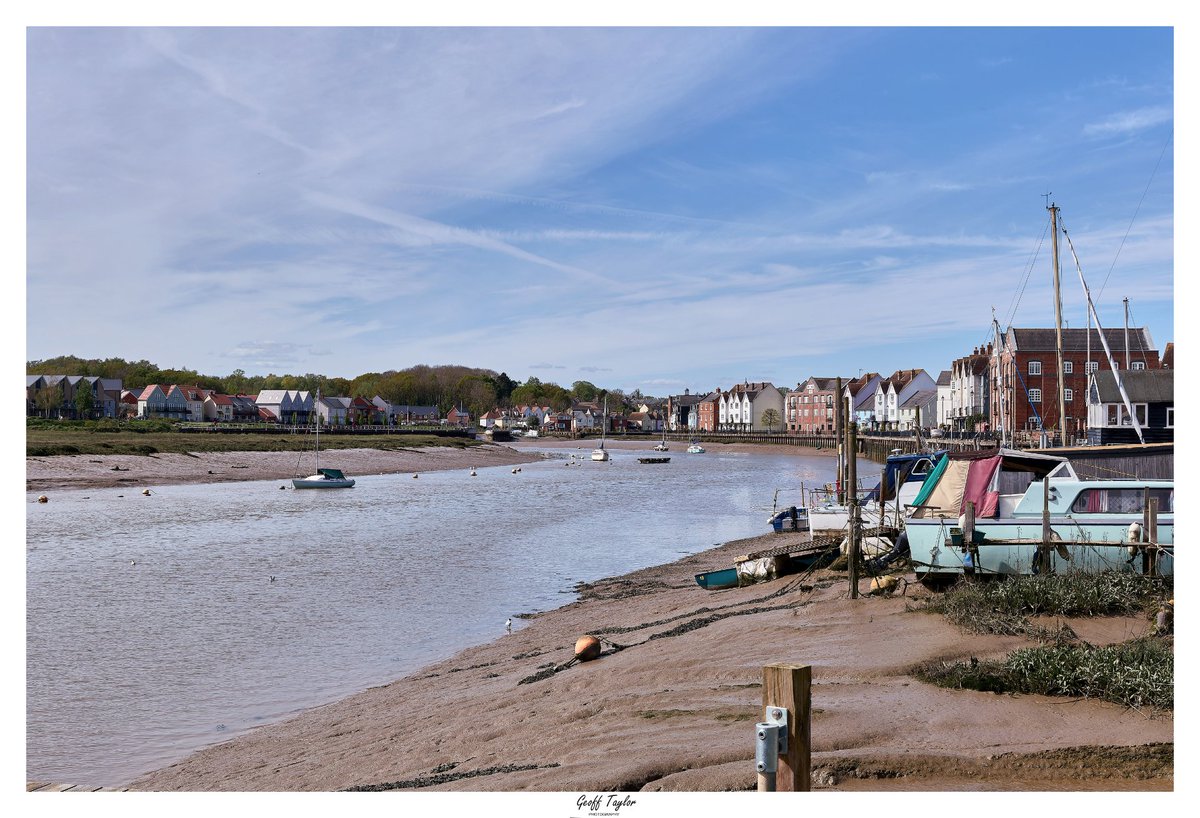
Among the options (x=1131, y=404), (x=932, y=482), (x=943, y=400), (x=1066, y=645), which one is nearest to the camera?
(x=1066, y=645)

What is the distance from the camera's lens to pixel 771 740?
4918 millimetres

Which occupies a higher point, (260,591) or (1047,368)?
(1047,368)

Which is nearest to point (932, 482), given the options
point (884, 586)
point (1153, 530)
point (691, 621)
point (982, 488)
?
point (982, 488)

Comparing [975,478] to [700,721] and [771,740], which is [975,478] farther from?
[771,740]

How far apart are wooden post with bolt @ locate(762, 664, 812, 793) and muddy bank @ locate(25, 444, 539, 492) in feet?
149

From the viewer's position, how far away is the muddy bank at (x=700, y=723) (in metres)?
6.46

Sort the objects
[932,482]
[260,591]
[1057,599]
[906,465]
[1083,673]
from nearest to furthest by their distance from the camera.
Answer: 1. [1083,673]
2. [1057,599]
3. [932,482]
4. [260,591]
5. [906,465]

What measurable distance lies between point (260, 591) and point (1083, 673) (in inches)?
683

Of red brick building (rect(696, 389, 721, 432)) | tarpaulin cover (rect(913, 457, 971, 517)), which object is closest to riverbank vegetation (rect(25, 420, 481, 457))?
tarpaulin cover (rect(913, 457, 971, 517))

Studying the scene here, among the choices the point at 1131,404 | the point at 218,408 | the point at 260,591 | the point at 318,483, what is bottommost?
the point at 260,591

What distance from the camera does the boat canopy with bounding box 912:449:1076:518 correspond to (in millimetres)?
15422

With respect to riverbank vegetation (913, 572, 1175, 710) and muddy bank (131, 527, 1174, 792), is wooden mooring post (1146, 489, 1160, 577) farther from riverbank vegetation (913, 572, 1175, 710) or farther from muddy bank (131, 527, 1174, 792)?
muddy bank (131, 527, 1174, 792)
